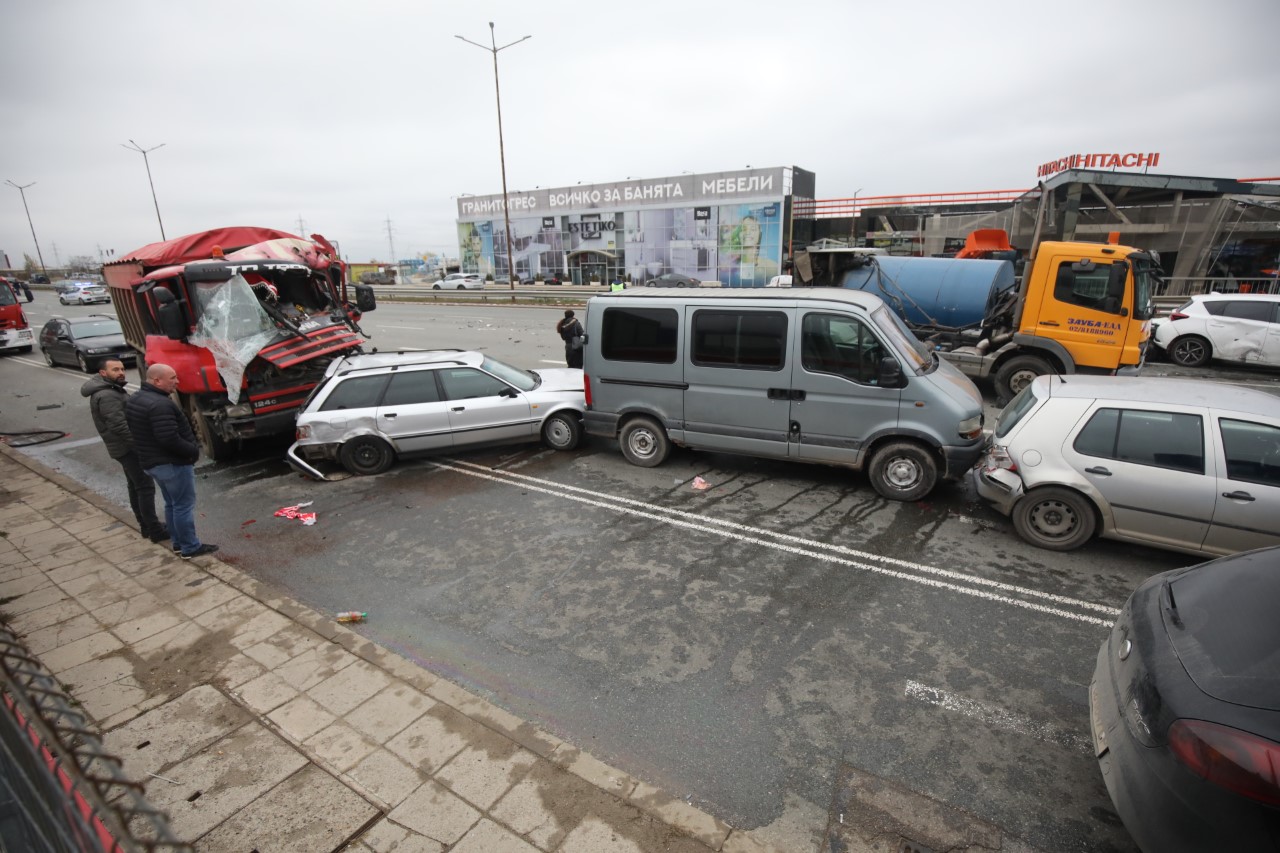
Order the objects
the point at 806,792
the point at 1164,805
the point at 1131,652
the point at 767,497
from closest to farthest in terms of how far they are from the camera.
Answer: the point at 1164,805, the point at 1131,652, the point at 806,792, the point at 767,497

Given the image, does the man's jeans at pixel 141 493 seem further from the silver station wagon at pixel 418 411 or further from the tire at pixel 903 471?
the tire at pixel 903 471

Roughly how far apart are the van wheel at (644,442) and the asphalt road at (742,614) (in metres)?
0.19

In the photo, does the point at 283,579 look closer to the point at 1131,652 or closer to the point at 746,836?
the point at 746,836

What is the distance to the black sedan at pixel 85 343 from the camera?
1644 centimetres

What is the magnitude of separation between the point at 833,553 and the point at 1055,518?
81.1 inches

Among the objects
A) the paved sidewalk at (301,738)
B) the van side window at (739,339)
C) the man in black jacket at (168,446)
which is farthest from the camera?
the van side window at (739,339)

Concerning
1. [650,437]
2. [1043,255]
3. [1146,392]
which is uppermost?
[1043,255]

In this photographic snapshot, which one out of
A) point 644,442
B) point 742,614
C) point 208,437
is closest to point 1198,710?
point 742,614

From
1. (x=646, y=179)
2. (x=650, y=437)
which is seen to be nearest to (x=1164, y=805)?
(x=650, y=437)

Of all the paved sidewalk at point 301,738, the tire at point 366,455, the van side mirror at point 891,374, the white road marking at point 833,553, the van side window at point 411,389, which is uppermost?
the van side mirror at point 891,374

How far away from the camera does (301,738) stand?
11.8ft

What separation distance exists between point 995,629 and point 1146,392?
8.99 ft

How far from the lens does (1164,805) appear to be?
96.7 inches

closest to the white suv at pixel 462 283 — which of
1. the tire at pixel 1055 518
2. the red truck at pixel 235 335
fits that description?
the red truck at pixel 235 335
